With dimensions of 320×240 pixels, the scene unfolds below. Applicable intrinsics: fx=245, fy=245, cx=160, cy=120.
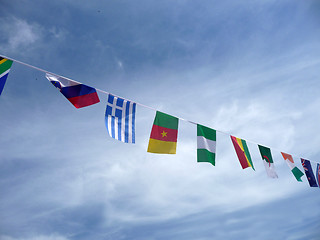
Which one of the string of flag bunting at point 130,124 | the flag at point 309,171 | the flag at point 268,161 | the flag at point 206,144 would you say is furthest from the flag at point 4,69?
the flag at point 309,171

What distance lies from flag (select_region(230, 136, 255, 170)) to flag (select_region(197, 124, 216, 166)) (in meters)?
0.83

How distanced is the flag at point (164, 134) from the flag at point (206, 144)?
2.43 ft

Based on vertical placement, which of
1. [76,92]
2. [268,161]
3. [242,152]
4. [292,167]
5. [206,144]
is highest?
[292,167]

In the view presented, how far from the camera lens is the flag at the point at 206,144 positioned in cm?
613

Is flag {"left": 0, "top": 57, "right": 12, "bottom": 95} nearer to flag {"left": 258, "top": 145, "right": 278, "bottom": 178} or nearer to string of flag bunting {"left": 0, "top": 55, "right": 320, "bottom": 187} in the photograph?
string of flag bunting {"left": 0, "top": 55, "right": 320, "bottom": 187}

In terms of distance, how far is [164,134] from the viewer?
19.0 ft

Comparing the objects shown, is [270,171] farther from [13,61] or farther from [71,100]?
[13,61]

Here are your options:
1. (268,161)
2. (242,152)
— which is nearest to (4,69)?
(242,152)

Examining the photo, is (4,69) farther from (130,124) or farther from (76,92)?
(130,124)

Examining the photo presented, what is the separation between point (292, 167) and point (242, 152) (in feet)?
9.20

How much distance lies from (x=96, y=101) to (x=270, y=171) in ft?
18.6

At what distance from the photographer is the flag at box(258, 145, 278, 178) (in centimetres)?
758

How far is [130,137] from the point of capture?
206 inches

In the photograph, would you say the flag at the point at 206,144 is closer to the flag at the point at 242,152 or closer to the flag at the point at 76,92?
the flag at the point at 242,152
